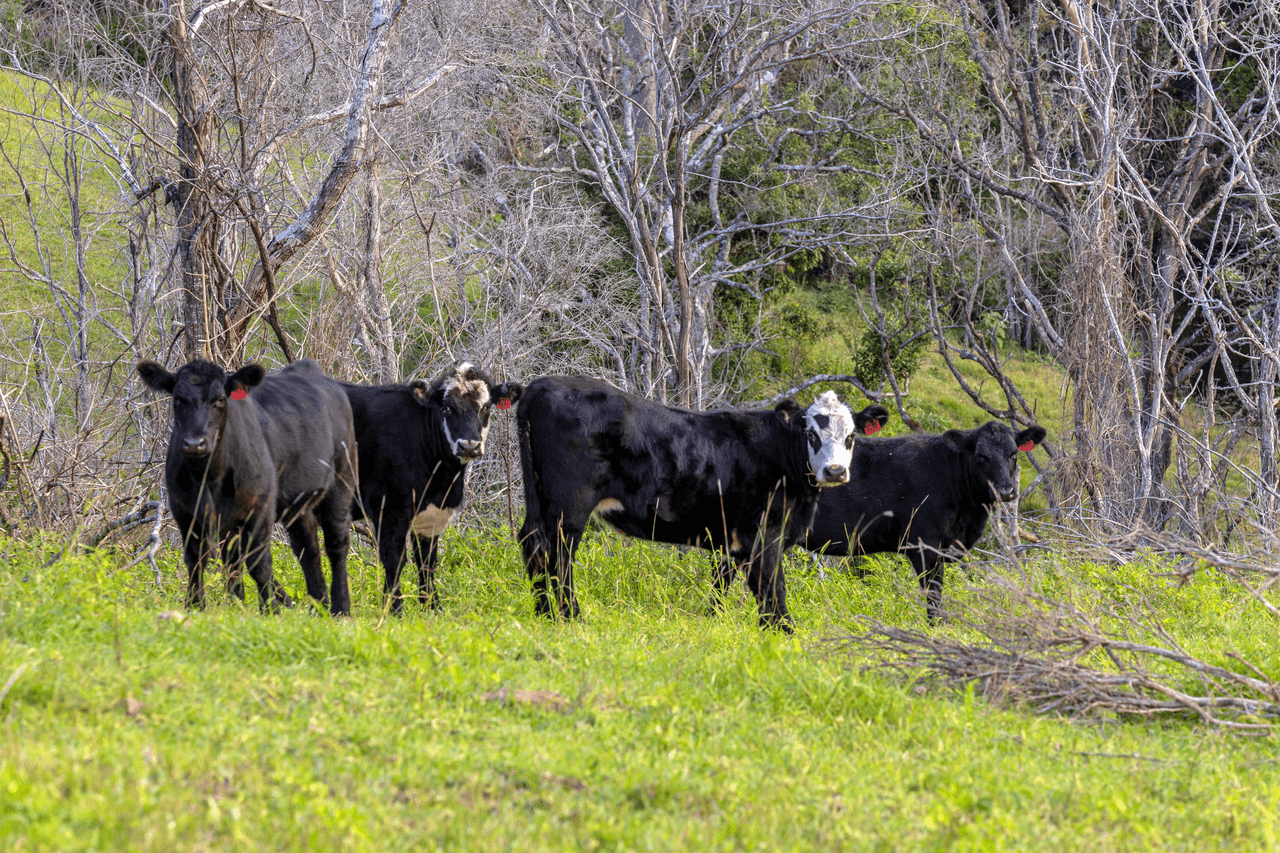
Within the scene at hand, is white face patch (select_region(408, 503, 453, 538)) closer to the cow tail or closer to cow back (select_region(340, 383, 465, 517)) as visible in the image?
cow back (select_region(340, 383, 465, 517))

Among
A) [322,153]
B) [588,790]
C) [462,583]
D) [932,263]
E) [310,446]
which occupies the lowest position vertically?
[462,583]

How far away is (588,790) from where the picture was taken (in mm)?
3912

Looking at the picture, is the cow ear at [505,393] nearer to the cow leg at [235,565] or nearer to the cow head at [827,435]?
the cow head at [827,435]

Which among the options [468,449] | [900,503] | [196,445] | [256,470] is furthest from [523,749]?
[900,503]

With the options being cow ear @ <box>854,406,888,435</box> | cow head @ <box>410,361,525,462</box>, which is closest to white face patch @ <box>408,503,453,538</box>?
cow head @ <box>410,361,525,462</box>

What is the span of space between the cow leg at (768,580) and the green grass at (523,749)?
1.72m

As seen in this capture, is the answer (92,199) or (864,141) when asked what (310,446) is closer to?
(864,141)

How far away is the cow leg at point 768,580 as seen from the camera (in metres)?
7.98

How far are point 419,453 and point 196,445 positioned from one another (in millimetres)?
2563

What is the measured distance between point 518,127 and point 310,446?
13.7m

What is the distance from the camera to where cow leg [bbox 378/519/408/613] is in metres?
8.04

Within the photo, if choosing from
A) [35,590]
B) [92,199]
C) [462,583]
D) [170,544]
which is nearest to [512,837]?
[35,590]

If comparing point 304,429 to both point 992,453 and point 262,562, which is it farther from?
point 992,453

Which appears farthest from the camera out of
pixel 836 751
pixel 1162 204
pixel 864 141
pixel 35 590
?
pixel 864 141
